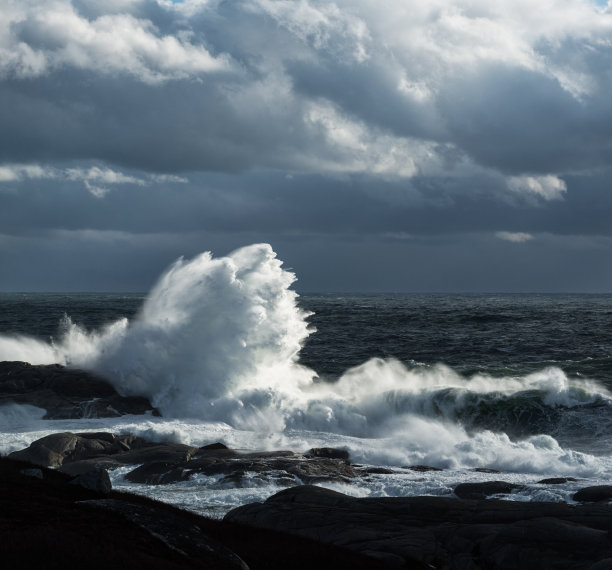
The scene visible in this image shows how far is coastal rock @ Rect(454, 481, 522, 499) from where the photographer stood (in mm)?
16766

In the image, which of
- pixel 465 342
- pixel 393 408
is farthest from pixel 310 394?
pixel 465 342

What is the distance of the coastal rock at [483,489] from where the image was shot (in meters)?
16.8

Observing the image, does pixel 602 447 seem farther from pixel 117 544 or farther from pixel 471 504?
A: pixel 117 544

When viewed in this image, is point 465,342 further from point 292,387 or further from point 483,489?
point 483,489

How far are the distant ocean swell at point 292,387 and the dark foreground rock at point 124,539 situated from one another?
37.3 feet

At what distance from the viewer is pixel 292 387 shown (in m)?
34.7

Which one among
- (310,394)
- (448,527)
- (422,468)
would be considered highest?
(448,527)

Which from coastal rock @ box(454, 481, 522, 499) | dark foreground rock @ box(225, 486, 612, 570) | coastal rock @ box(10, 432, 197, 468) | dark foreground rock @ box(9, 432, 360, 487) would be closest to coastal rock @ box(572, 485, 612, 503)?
coastal rock @ box(454, 481, 522, 499)

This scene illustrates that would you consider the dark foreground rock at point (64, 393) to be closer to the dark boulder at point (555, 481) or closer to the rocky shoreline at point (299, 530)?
the rocky shoreline at point (299, 530)

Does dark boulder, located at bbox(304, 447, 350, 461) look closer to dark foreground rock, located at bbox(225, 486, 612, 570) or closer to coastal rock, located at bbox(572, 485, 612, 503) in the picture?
dark foreground rock, located at bbox(225, 486, 612, 570)

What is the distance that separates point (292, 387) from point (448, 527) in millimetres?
22284

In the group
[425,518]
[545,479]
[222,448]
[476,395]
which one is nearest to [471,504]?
[425,518]

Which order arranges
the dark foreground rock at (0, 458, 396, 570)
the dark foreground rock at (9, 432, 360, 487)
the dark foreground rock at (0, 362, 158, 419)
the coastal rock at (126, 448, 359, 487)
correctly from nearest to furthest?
1. the dark foreground rock at (0, 458, 396, 570)
2. the coastal rock at (126, 448, 359, 487)
3. the dark foreground rock at (9, 432, 360, 487)
4. the dark foreground rock at (0, 362, 158, 419)

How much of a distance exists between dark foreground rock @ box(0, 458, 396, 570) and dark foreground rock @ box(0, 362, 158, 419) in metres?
16.1
